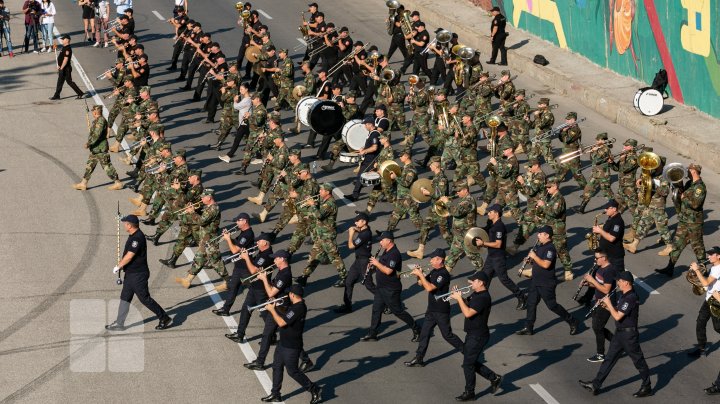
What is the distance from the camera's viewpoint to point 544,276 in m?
21.5

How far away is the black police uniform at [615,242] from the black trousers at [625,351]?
3.62 m

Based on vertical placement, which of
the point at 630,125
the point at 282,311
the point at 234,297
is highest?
the point at 282,311

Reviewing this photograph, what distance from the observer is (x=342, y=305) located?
904 inches

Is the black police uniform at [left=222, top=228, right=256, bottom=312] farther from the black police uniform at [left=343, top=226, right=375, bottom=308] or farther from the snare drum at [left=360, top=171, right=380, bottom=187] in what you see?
the snare drum at [left=360, top=171, right=380, bottom=187]

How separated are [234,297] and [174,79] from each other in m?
16.8

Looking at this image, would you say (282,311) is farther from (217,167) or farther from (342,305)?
(217,167)

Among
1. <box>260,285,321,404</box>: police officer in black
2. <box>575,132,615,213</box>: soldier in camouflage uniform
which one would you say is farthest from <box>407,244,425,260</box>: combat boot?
<box>260,285,321,404</box>: police officer in black

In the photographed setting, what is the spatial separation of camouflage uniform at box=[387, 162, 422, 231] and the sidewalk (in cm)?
845

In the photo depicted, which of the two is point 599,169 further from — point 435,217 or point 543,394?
point 543,394

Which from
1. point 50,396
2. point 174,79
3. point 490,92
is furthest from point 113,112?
point 50,396

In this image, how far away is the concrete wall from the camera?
32.5 m

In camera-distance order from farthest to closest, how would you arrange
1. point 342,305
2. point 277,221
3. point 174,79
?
point 174,79
point 277,221
point 342,305

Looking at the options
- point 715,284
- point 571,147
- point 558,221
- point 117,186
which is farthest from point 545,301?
point 117,186

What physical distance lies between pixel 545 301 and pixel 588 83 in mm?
15984
